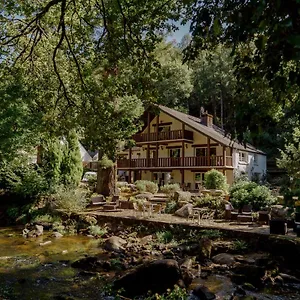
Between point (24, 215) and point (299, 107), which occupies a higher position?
point (299, 107)

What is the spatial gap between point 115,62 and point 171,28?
138cm

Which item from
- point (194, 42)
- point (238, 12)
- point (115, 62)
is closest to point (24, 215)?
point (115, 62)

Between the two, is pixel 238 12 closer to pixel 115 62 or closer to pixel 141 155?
pixel 115 62

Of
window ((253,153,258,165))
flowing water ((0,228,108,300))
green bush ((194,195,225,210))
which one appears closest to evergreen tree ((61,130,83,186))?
flowing water ((0,228,108,300))

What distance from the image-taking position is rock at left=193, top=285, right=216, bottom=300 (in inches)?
284

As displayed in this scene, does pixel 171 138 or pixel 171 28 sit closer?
pixel 171 28

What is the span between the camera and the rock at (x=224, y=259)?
382 inches

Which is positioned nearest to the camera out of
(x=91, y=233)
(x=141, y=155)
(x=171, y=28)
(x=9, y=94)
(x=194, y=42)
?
(x=194, y=42)

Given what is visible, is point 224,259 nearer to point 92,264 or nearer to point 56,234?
point 92,264

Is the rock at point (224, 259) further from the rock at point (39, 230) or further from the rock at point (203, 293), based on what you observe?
the rock at point (39, 230)

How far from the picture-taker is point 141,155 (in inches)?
1363

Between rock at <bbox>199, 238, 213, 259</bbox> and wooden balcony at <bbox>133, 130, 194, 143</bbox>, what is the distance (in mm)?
19337

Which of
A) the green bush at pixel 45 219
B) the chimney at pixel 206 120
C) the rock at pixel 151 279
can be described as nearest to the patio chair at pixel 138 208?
the green bush at pixel 45 219

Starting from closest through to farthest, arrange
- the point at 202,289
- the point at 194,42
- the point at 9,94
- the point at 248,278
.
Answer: the point at 194,42 < the point at 202,289 < the point at 248,278 < the point at 9,94
